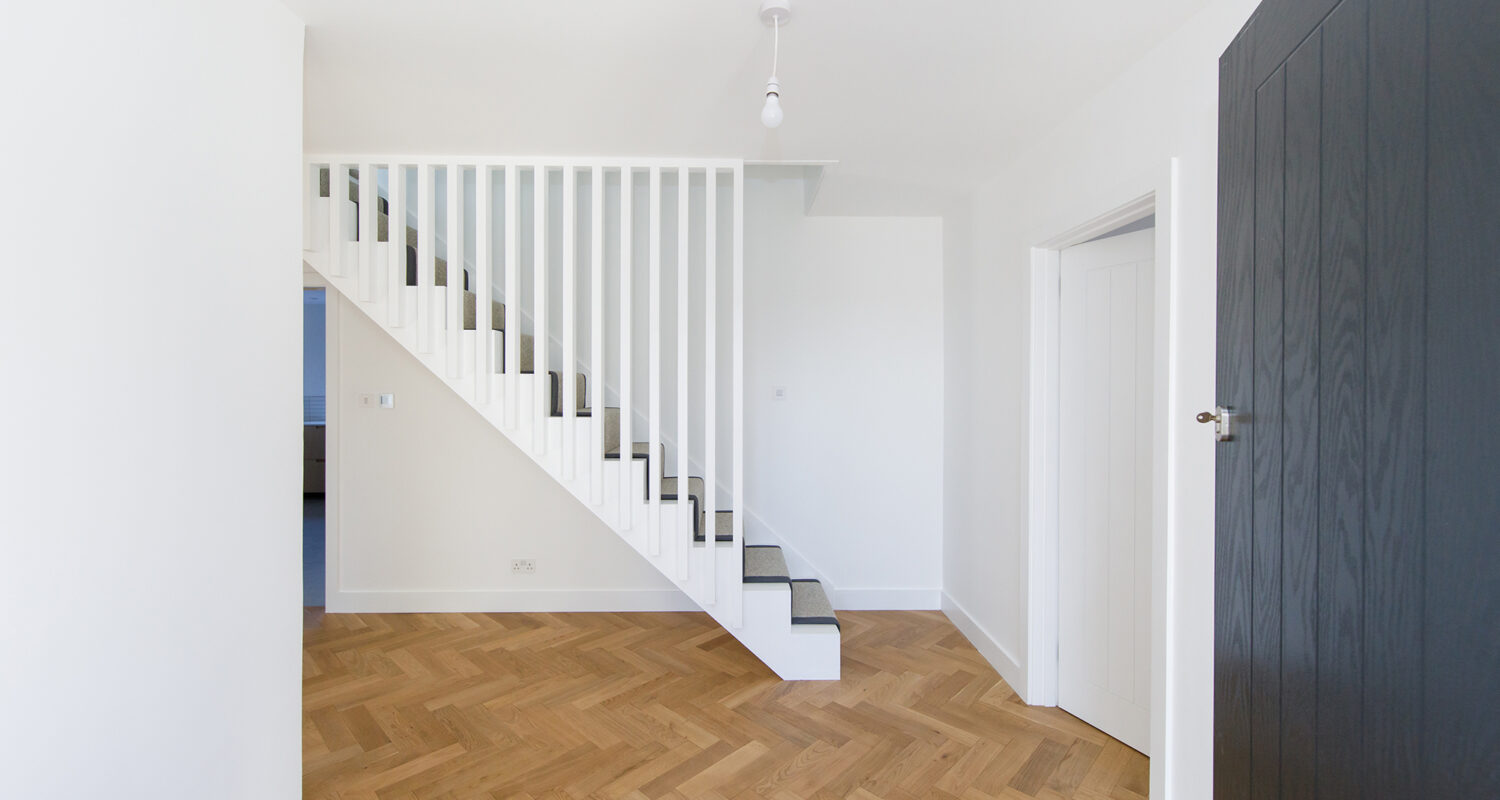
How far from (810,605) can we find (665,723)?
37.4 inches

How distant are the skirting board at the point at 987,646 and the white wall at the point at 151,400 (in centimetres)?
266

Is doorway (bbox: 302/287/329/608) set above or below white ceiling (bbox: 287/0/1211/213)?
below

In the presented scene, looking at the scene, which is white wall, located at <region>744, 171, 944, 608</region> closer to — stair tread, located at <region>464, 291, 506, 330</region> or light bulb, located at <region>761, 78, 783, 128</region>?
stair tread, located at <region>464, 291, 506, 330</region>

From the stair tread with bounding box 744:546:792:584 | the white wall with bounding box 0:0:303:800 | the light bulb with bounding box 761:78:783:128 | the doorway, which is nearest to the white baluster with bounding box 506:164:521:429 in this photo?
the white wall with bounding box 0:0:303:800

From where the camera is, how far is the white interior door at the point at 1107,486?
2.37 meters

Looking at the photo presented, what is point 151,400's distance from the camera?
51.0 inches

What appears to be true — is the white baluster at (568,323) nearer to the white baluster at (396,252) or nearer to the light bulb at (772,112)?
the white baluster at (396,252)

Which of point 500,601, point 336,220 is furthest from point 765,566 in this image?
point 336,220

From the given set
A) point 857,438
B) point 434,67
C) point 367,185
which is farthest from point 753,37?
point 857,438

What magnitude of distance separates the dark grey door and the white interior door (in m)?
1.34

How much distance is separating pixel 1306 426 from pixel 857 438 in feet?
10.2

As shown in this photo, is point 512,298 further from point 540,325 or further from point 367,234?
point 367,234

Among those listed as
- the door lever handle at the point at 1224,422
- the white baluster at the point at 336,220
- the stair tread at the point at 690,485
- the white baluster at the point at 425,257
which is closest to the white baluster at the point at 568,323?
the white baluster at the point at 425,257

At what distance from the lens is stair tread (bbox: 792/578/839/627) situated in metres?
3.16
